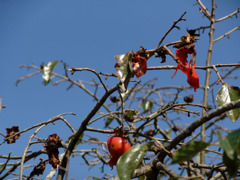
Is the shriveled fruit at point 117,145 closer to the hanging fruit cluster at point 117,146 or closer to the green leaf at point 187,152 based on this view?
the hanging fruit cluster at point 117,146

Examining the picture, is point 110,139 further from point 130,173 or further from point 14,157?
point 14,157

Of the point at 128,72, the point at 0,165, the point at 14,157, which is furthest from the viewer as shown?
the point at 0,165

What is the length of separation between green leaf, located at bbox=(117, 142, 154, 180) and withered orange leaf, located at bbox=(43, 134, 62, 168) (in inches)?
15.7

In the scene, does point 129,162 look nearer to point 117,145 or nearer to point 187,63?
point 117,145

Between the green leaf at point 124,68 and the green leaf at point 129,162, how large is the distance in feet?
0.71

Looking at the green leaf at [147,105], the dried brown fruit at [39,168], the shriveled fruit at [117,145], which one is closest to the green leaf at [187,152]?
the shriveled fruit at [117,145]

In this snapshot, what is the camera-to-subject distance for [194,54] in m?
1.05

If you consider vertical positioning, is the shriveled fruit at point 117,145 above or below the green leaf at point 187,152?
above

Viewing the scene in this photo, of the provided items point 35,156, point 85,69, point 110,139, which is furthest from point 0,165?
point 85,69

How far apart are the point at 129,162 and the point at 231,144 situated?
0.36m

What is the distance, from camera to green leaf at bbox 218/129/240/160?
1.95ft

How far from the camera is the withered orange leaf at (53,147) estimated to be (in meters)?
1.13

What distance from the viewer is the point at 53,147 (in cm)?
115

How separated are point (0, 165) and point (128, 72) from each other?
112cm
